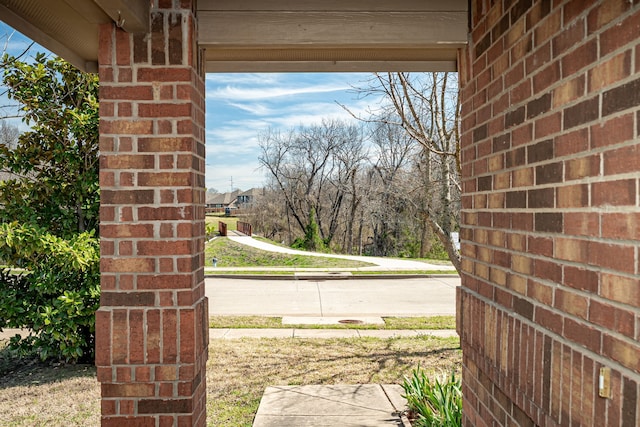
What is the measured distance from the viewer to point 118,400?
253 cm

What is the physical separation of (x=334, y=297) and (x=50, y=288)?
7.42 metres

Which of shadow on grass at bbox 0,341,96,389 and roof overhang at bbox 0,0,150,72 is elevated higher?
roof overhang at bbox 0,0,150,72

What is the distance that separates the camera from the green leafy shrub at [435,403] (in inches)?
154

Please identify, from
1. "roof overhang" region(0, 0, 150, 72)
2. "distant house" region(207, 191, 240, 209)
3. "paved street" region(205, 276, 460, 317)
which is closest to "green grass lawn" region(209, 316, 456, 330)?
"paved street" region(205, 276, 460, 317)

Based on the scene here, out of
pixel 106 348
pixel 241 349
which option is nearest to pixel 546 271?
pixel 106 348

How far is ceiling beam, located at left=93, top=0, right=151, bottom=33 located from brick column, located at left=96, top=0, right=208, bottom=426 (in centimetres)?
5

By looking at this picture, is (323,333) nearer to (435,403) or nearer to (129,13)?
(435,403)

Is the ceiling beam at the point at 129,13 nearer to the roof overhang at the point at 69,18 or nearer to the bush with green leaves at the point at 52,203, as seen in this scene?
the roof overhang at the point at 69,18

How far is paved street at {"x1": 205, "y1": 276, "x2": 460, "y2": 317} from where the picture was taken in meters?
10.5

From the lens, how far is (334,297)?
12.4 metres

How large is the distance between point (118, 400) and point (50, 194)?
462 cm

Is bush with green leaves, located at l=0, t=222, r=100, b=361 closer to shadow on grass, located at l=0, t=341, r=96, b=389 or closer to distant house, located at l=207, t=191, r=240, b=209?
shadow on grass, located at l=0, t=341, r=96, b=389

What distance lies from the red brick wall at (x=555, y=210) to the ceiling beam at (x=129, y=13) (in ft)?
5.34

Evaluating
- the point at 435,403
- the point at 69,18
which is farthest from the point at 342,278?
the point at 69,18
